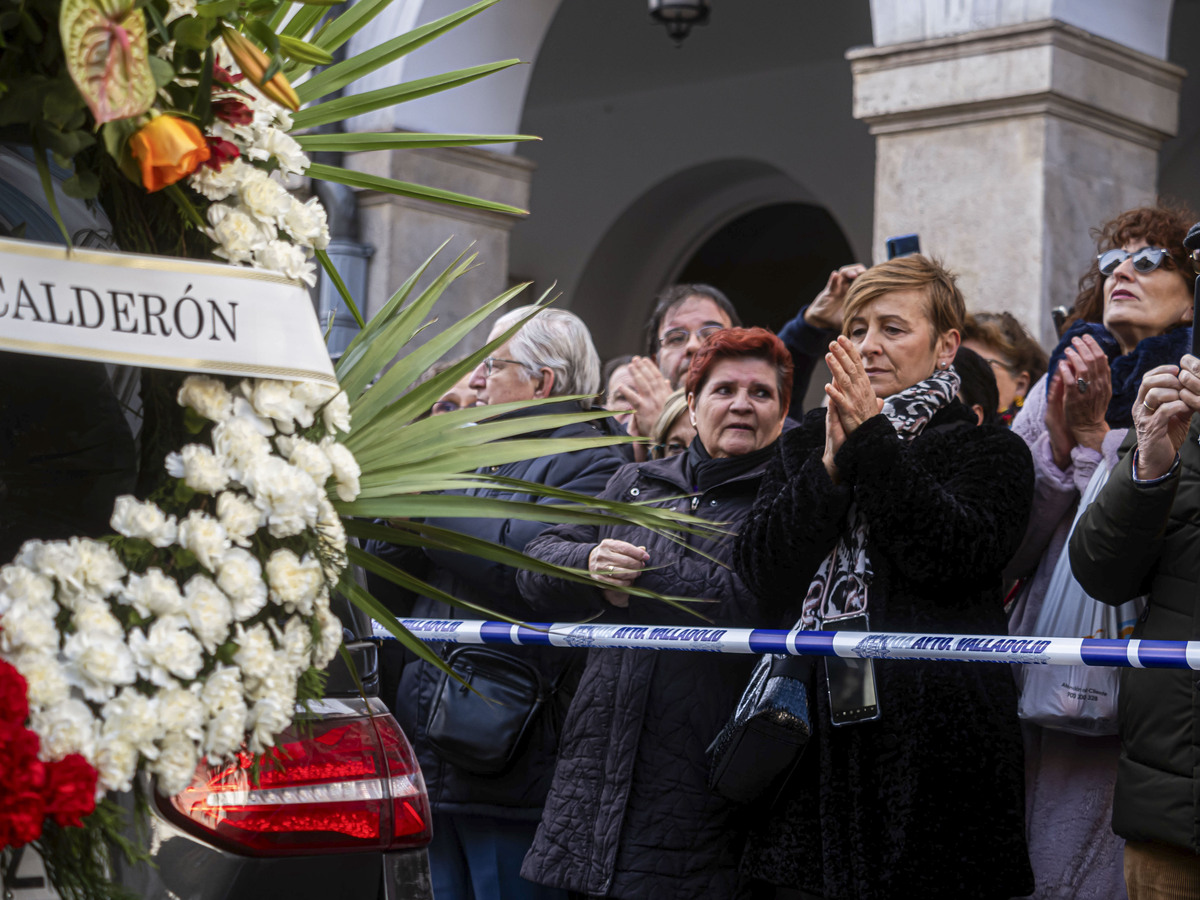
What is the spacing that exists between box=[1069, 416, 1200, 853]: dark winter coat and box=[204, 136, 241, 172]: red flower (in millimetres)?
1851

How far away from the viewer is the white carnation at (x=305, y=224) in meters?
2.09

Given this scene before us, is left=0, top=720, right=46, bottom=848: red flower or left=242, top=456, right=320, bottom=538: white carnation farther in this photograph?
left=242, top=456, right=320, bottom=538: white carnation

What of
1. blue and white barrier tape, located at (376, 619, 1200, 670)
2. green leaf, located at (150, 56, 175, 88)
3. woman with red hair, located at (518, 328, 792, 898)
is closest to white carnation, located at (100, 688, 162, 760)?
green leaf, located at (150, 56, 175, 88)

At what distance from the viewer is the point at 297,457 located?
6.42 feet

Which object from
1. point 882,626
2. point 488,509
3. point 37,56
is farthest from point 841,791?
point 37,56

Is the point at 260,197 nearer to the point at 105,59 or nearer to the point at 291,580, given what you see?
the point at 105,59

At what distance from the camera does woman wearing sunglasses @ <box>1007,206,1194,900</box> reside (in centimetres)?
350

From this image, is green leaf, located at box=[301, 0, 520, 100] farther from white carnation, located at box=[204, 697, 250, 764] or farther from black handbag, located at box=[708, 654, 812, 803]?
black handbag, located at box=[708, 654, 812, 803]

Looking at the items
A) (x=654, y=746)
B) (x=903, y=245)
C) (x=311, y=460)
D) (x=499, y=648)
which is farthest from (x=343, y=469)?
(x=903, y=245)

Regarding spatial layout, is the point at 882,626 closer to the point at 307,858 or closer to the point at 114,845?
the point at 307,858

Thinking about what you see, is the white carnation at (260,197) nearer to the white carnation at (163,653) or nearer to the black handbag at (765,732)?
the white carnation at (163,653)

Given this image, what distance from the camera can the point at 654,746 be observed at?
3.48 m

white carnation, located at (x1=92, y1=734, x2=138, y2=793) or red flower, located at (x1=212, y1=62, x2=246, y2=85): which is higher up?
red flower, located at (x1=212, y1=62, x2=246, y2=85)

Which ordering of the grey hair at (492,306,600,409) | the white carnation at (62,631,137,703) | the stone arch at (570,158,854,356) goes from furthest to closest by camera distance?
the stone arch at (570,158,854,356), the grey hair at (492,306,600,409), the white carnation at (62,631,137,703)
